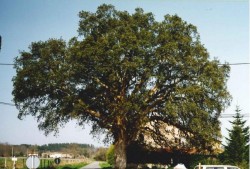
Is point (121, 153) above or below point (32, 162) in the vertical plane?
below

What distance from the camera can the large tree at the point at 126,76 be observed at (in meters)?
28.3

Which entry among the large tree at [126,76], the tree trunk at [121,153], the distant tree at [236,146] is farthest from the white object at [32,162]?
the distant tree at [236,146]

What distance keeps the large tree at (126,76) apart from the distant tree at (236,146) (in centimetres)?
1092

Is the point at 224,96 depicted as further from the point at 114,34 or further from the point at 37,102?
the point at 37,102

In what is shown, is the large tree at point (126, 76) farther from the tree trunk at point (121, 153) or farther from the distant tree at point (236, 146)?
the distant tree at point (236, 146)

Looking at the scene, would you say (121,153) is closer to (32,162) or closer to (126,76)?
(126,76)

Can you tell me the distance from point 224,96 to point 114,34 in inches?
456

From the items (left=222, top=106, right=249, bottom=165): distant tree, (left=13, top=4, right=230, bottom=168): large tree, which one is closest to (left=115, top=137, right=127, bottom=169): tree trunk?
(left=13, top=4, right=230, bottom=168): large tree

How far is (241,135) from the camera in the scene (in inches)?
1708

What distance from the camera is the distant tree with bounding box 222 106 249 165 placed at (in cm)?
4191

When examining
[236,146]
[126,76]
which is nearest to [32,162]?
[126,76]

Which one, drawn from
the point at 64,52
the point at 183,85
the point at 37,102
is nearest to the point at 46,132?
the point at 37,102

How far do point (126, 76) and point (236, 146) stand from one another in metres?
20.5

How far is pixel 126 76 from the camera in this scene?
3114 centimetres
